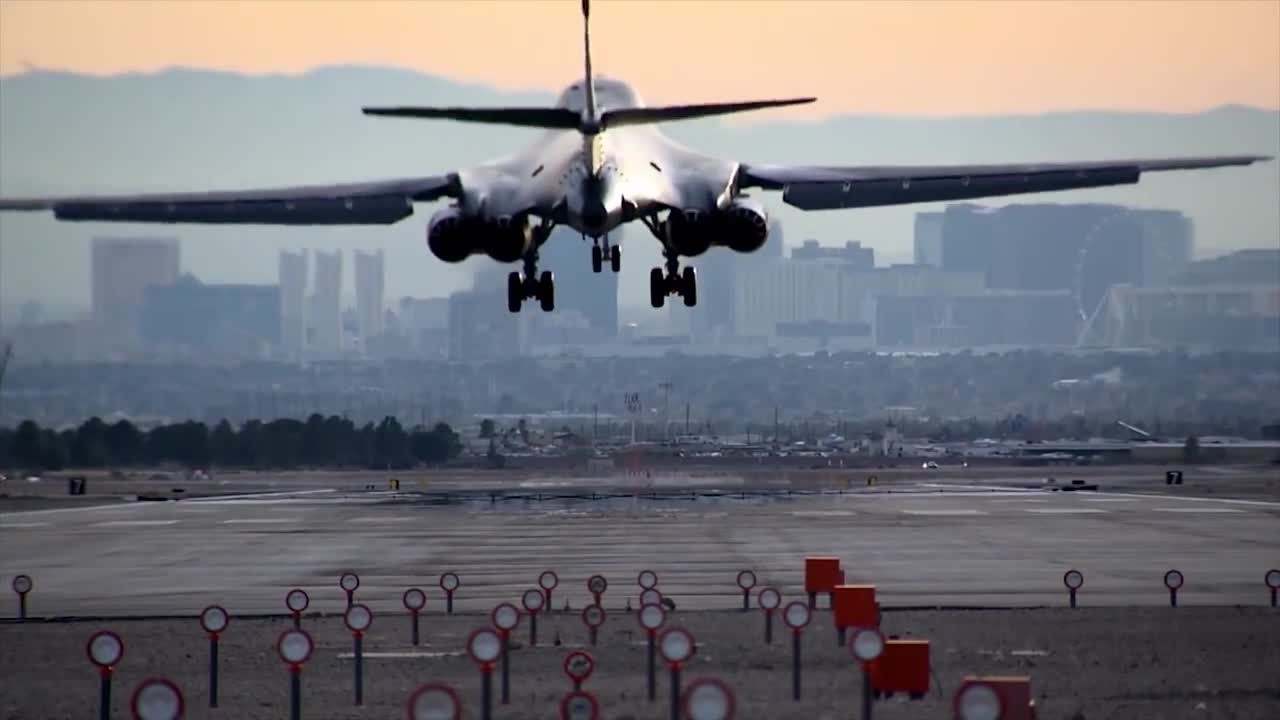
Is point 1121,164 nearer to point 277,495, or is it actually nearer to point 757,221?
point 757,221

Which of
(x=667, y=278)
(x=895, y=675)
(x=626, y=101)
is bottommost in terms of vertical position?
(x=895, y=675)

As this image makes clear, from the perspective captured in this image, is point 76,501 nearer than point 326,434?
Yes

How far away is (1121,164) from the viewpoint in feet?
143

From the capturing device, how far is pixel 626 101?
4409cm

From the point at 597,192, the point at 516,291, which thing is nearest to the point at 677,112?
the point at 597,192

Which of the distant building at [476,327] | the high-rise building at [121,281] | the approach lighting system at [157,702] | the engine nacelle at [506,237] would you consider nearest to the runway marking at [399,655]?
the engine nacelle at [506,237]

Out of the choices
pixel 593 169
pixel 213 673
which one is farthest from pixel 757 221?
pixel 213 673

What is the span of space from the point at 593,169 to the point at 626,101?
6.98m

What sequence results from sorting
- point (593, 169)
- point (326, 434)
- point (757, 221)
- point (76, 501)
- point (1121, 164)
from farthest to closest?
1. point (326, 434)
2. point (76, 501)
3. point (1121, 164)
4. point (757, 221)
5. point (593, 169)

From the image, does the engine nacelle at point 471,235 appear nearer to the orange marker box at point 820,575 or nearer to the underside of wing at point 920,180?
the underside of wing at point 920,180

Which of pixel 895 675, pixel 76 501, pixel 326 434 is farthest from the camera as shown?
pixel 326 434

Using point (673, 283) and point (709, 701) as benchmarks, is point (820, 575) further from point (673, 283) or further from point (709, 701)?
point (709, 701)

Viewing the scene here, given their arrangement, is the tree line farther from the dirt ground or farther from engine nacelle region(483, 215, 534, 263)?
engine nacelle region(483, 215, 534, 263)

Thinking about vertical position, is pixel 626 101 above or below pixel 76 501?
above
